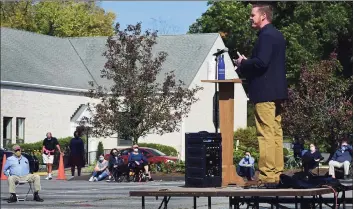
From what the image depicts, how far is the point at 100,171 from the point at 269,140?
26.7 metres

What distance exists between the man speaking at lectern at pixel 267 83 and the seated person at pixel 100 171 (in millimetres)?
26288

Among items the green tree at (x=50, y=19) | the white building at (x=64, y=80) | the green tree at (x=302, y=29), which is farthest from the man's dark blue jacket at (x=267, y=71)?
the green tree at (x=50, y=19)

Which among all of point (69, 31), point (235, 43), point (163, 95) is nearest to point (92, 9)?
point (69, 31)

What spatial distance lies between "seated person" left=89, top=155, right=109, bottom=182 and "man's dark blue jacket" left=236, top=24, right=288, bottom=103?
26.5m

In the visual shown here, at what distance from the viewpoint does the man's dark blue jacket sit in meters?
11.0

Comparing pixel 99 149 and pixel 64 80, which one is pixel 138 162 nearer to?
pixel 99 149

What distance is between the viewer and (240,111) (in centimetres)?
6188

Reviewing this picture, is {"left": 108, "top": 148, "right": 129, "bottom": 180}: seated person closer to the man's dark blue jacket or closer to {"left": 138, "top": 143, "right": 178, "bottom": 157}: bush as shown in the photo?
{"left": 138, "top": 143, "right": 178, "bottom": 157}: bush

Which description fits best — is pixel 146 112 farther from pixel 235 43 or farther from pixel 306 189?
pixel 306 189

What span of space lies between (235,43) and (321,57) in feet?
18.3

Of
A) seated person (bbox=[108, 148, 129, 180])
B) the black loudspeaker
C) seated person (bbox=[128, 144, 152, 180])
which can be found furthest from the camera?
seated person (bbox=[108, 148, 129, 180])

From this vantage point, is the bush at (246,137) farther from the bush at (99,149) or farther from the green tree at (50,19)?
the green tree at (50,19)

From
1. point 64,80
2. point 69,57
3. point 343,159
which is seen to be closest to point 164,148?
point 64,80

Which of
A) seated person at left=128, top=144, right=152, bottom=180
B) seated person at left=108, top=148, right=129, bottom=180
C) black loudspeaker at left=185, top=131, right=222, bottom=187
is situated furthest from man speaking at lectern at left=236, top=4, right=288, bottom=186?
seated person at left=108, top=148, right=129, bottom=180
